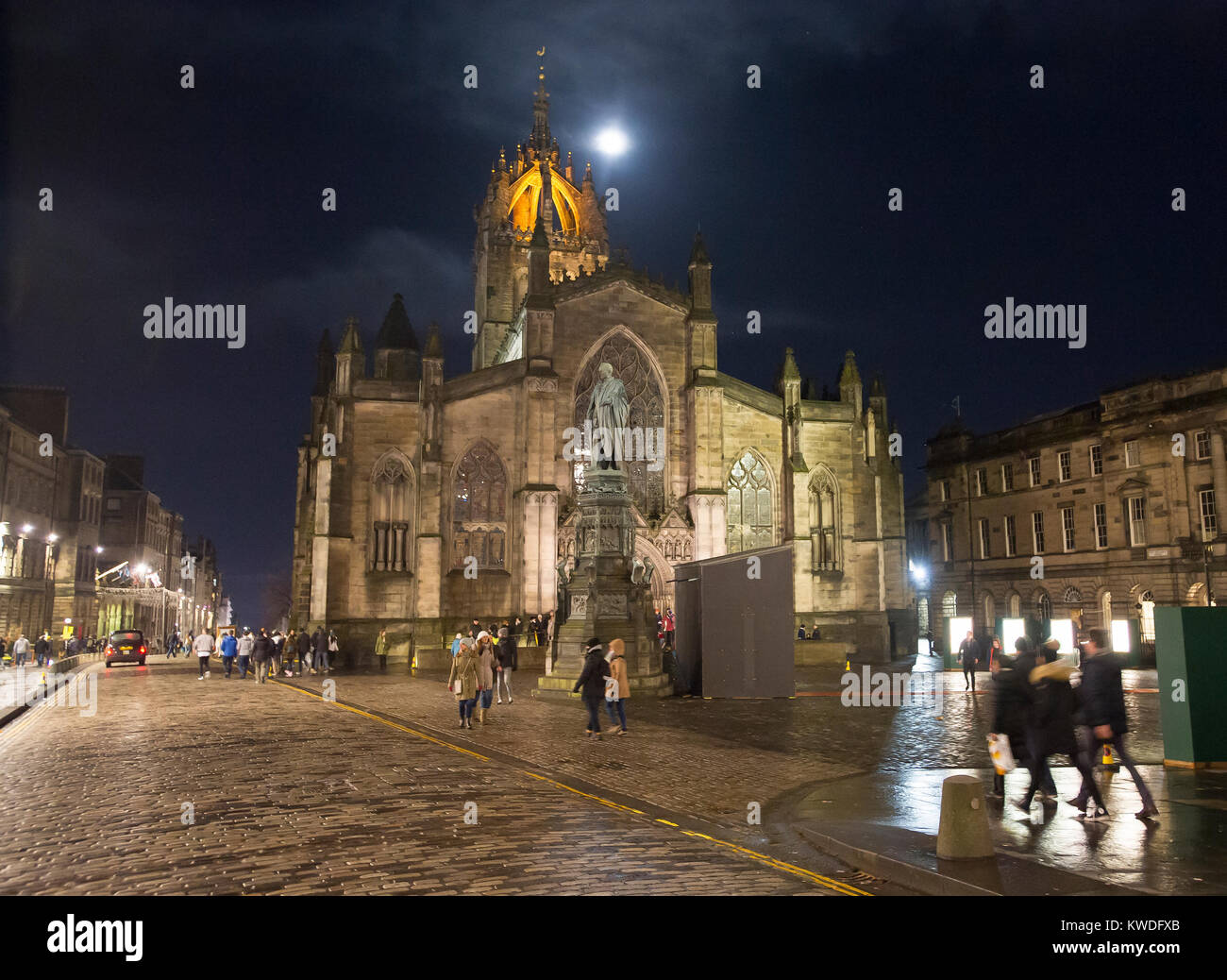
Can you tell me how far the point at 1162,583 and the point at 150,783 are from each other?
42326mm

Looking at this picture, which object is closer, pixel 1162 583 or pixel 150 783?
pixel 150 783

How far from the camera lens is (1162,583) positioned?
4072 centimetres

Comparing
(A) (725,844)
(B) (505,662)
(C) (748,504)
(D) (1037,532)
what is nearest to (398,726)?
(B) (505,662)

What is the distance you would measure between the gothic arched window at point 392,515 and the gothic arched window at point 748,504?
42.3 ft

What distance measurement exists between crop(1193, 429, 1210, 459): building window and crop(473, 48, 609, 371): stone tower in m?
31.0

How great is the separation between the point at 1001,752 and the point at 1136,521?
3995cm

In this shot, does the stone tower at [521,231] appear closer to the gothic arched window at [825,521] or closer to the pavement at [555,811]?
the gothic arched window at [825,521]

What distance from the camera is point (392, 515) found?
117 ft

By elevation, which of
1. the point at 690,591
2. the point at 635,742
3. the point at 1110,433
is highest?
the point at 1110,433

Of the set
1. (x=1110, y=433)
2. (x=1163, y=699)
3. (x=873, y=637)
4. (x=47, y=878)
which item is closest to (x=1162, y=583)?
(x=1110, y=433)

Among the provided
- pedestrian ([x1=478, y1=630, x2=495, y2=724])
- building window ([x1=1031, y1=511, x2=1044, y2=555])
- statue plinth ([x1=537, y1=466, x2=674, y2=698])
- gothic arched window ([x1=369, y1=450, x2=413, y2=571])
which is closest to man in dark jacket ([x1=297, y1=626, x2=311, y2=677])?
gothic arched window ([x1=369, y1=450, x2=413, y2=571])

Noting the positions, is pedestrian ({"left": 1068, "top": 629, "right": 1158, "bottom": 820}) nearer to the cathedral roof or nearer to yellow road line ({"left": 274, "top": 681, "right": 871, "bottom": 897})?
yellow road line ({"left": 274, "top": 681, "right": 871, "bottom": 897})
